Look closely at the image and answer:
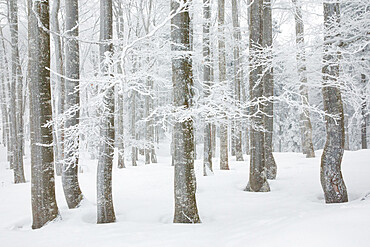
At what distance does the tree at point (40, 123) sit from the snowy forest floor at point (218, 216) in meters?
A: 0.44

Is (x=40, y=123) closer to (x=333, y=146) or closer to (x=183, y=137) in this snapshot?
(x=183, y=137)

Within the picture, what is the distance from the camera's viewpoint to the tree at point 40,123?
5.41 meters

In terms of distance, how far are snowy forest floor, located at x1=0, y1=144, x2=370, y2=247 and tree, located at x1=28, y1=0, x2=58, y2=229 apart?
44 cm

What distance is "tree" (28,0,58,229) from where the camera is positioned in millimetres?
5406

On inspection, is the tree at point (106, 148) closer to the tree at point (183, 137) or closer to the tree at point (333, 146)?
the tree at point (183, 137)

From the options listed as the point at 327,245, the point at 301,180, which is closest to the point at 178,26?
the point at 327,245

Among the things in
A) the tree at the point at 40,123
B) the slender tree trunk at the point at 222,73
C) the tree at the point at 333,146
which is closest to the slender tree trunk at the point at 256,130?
A: the tree at the point at 333,146

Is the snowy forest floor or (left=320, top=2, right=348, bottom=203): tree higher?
(left=320, top=2, right=348, bottom=203): tree

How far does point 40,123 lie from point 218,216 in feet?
14.9

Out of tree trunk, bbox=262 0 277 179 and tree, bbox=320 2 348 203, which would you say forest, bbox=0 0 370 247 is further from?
tree trunk, bbox=262 0 277 179

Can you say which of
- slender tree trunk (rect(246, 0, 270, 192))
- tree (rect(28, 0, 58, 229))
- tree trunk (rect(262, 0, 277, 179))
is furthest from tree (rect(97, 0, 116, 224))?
tree trunk (rect(262, 0, 277, 179))

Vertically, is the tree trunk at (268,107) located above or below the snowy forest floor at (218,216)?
above

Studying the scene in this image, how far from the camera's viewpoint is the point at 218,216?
6.09 metres

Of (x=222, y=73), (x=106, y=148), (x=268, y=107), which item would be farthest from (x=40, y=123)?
(x=222, y=73)
